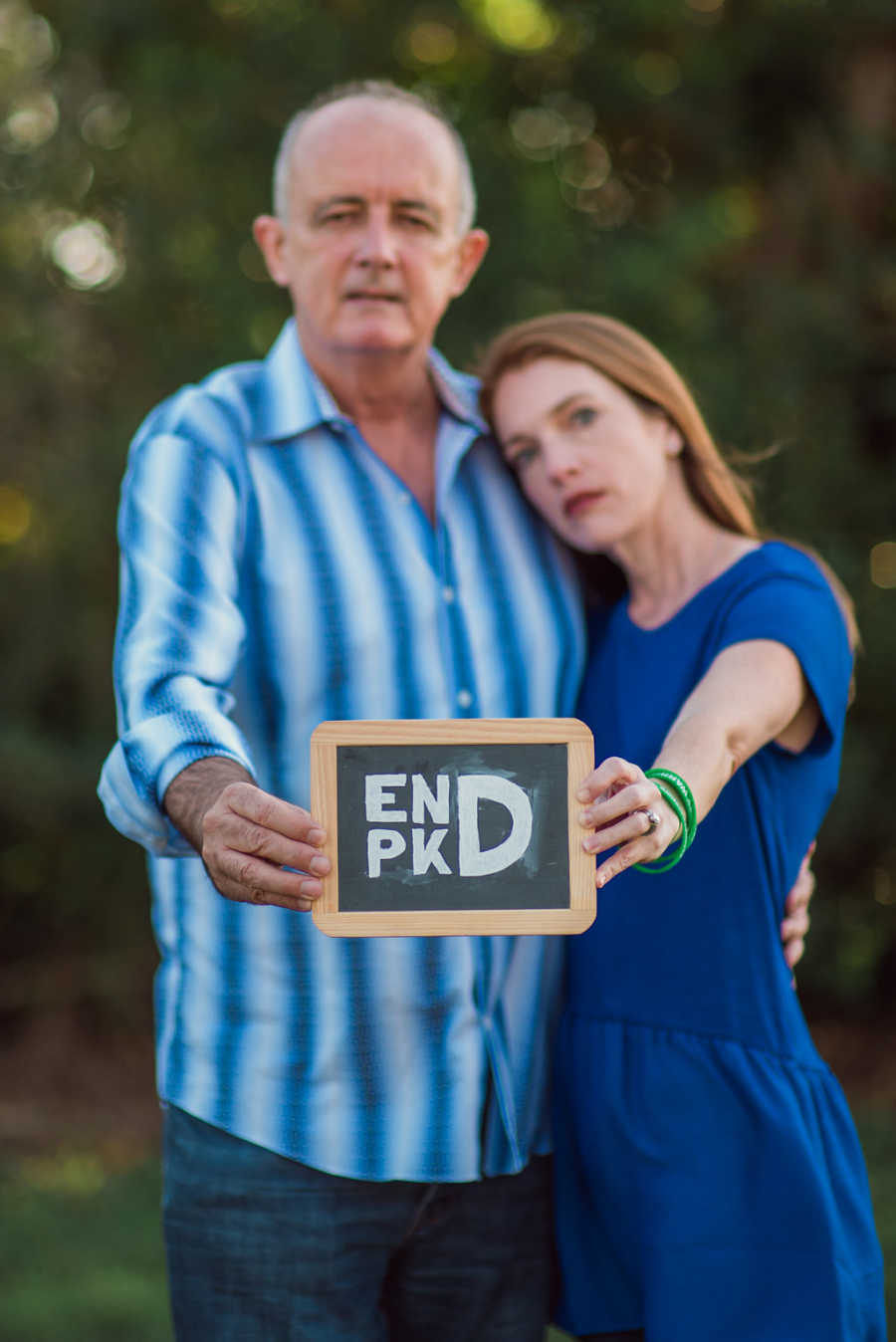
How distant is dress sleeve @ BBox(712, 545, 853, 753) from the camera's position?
79.3 inches

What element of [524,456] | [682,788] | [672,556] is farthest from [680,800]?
[524,456]

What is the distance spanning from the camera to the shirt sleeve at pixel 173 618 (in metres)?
1.78

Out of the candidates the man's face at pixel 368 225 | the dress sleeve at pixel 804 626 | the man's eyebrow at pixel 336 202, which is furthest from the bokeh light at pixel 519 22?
the dress sleeve at pixel 804 626

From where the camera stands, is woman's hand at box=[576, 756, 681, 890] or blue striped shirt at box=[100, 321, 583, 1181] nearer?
woman's hand at box=[576, 756, 681, 890]

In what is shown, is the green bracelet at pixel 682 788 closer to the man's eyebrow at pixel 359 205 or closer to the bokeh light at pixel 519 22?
the man's eyebrow at pixel 359 205

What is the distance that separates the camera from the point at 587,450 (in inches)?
90.8

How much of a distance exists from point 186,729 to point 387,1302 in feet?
3.55

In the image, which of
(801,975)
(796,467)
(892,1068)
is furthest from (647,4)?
(892,1068)

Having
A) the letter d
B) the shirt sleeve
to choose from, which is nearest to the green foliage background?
the shirt sleeve

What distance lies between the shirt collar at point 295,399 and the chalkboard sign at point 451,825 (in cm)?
80

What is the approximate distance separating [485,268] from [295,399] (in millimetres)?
3685

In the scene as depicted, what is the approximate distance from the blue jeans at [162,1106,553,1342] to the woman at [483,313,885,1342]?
10cm

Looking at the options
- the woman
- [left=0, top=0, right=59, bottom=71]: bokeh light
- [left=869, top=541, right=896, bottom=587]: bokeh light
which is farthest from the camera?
[left=0, top=0, right=59, bottom=71]: bokeh light

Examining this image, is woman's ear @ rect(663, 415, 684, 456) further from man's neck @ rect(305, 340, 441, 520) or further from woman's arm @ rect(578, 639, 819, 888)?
woman's arm @ rect(578, 639, 819, 888)
